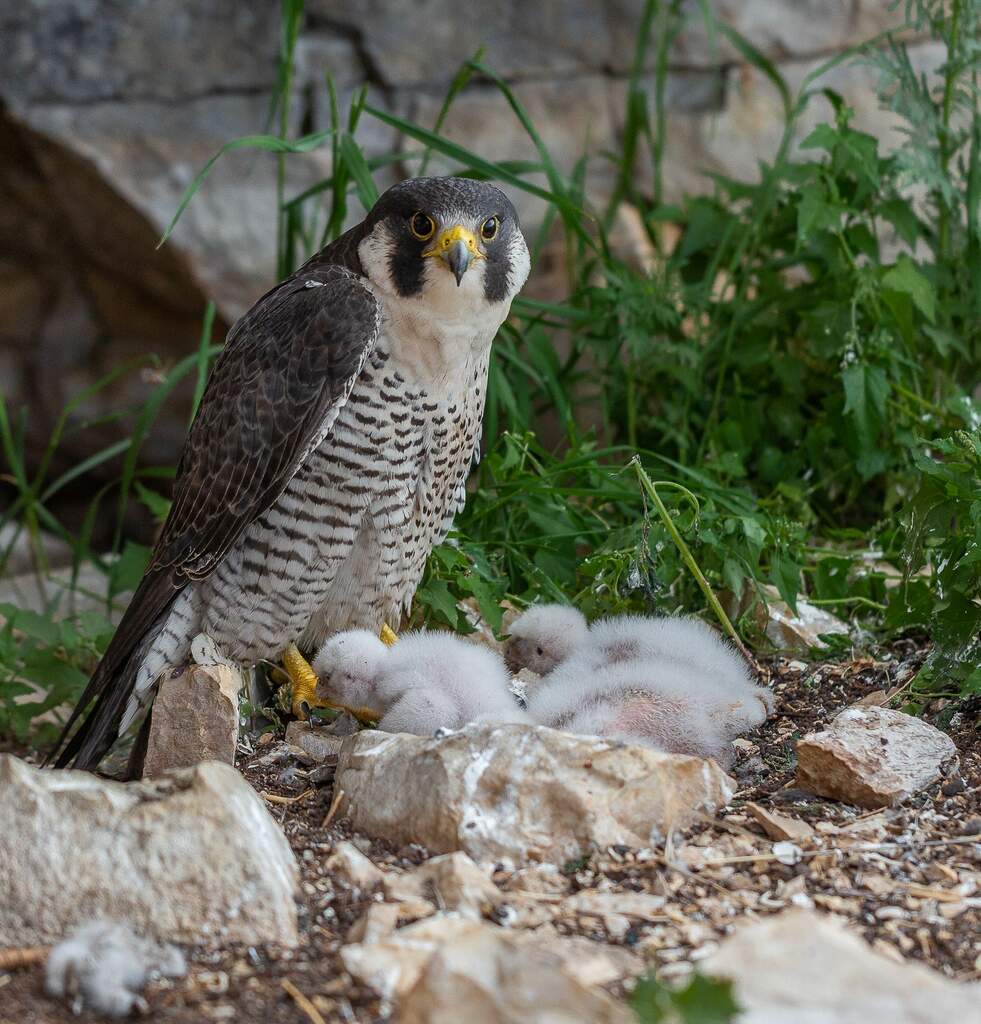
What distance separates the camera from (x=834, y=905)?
98.1 inches

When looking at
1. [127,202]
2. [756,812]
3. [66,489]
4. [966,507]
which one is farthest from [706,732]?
[66,489]

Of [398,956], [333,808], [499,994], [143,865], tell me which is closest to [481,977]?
[499,994]

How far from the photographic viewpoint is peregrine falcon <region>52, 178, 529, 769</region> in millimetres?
3402

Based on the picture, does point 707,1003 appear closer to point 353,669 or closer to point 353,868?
point 353,868

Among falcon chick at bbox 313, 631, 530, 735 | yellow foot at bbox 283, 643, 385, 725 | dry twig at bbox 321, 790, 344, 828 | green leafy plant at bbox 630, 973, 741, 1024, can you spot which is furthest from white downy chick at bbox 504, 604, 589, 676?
green leafy plant at bbox 630, 973, 741, 1024

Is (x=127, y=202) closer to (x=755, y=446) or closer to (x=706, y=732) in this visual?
(x=755, y=446)

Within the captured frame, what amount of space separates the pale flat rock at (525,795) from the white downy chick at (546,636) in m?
0.81

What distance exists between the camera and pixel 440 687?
324 centimetres

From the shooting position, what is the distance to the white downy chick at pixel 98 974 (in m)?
2.13

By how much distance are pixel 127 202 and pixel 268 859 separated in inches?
196

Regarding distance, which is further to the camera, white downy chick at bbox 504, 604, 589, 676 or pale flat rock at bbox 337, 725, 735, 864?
white downy chick at bbox 504, 604, 589, 676

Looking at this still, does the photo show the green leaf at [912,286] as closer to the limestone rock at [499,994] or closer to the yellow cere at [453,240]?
the yellow cere at [453,240]

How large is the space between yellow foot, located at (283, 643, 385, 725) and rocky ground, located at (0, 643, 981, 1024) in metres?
0.62

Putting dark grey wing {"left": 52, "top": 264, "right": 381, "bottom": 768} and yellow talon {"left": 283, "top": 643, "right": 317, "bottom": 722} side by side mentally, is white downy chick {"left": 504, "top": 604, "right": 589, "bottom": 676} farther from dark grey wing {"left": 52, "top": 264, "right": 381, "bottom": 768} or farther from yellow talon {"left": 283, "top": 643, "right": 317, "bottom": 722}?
dark grey wing {"left": 52, "top": 264, "right": 381, "bottom": 768}
